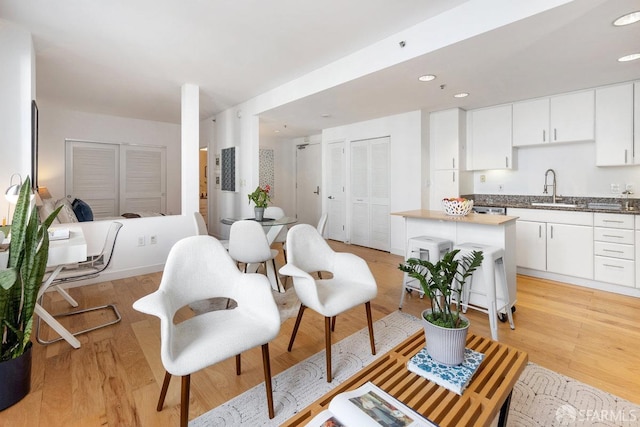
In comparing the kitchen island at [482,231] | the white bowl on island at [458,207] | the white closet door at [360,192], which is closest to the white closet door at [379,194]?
the white closet door at [360,192]

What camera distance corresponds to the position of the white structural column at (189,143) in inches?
163

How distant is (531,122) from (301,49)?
10.3ft

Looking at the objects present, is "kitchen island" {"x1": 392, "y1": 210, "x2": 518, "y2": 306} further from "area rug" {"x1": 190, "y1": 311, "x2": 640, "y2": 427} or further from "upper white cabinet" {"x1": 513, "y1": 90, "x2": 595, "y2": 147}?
"upper white cabinet" {"x1": 513, "y1": 90, "x2": 595, "y2": 147}

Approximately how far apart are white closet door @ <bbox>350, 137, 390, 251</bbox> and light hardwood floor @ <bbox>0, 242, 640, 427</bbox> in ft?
7.22

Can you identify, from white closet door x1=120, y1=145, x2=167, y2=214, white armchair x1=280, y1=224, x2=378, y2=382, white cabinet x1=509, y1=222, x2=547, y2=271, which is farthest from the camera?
white closet door x1=120, y1=145, x2=167, y2=214

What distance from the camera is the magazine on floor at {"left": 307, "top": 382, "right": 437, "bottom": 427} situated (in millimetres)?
974

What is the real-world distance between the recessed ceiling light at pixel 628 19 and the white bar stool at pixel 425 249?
196cm

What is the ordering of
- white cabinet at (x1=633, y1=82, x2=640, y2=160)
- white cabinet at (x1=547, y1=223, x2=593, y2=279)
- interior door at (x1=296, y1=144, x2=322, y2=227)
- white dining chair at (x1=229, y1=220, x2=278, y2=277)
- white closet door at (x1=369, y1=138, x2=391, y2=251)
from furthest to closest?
interior door at (x1=296, y1=144, x2=322, y2=227) → white closet door at (x1=369, y1=138, x2=391, y2=251) → white cabinet at (x1=547, y1=223, x2=593, y2=279) → white cabinet at (x1=633, y1=82, x2=640, y2=160) → white dining chair at (x1=229, y1=220, x2=278, y2=277)

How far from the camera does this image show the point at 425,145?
474 centimetres

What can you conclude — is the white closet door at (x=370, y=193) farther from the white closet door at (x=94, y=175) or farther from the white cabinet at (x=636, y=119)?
the white closet door at (x=94, y=175)

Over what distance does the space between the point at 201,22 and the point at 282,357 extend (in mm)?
2726

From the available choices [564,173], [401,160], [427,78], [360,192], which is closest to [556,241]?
[564,173]

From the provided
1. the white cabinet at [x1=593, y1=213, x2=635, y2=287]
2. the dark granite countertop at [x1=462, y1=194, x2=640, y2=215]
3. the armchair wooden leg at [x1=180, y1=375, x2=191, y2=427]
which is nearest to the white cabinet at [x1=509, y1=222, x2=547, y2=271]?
the dark granite countertop at [x1=462, y1=194, x2=640, y2=215]

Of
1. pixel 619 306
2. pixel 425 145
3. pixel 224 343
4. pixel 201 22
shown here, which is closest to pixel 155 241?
pixel 201 22
